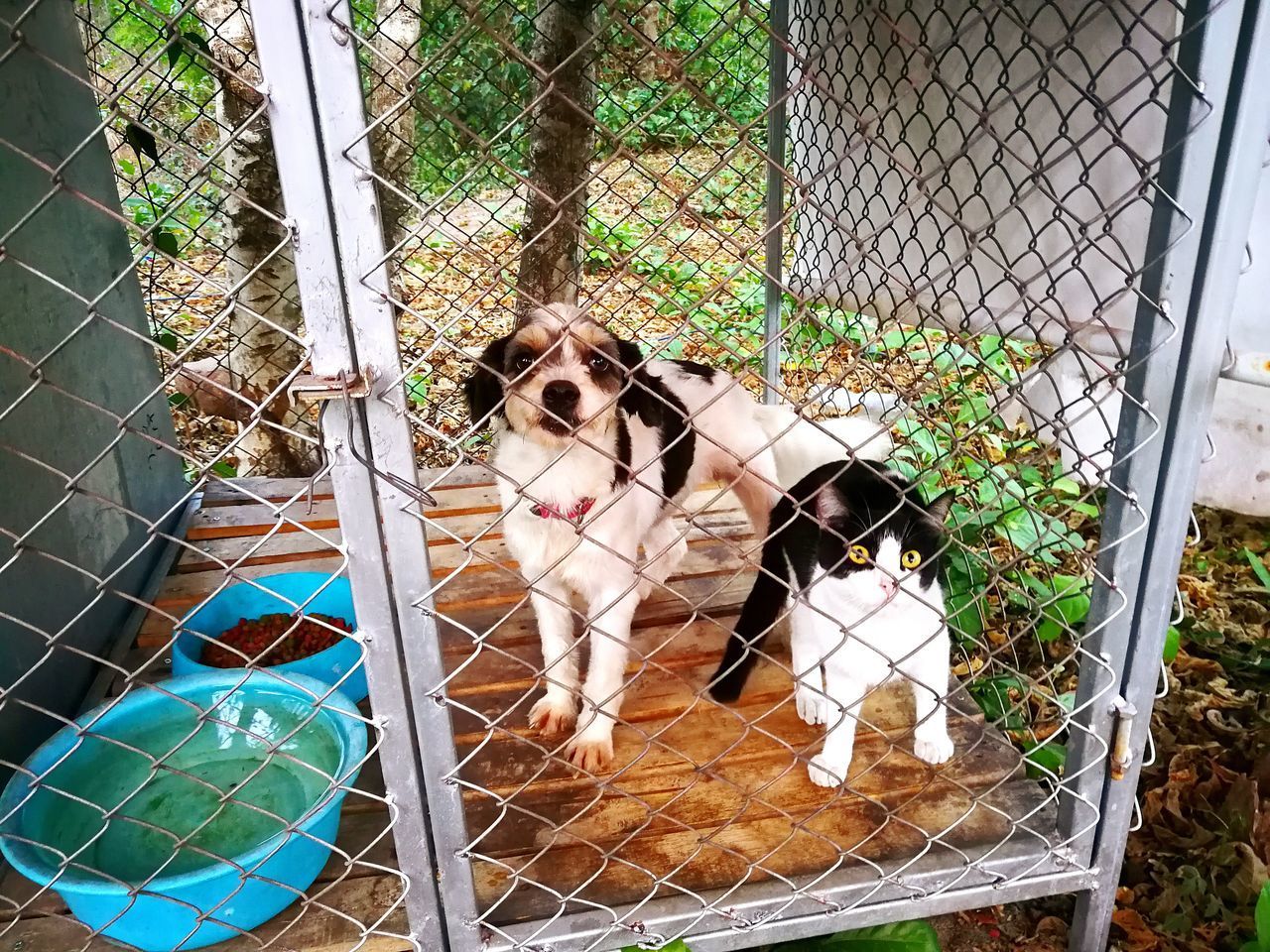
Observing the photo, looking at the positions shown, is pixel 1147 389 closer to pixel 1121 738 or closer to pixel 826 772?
pixel 1121 738

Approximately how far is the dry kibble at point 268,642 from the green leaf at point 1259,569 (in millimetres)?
3636

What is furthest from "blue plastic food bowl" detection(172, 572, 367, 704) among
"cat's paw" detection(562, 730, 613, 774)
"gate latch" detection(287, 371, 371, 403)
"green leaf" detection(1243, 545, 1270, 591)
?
"green leaf" detection(1243, 545, 1270, 591)

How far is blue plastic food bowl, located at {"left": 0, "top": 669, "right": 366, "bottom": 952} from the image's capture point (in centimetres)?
173

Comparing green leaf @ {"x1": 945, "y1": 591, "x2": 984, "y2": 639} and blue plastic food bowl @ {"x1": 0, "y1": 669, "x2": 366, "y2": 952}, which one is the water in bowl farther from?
green leaf @ {"x1": 945, "y1": 591, "x2": 984, "y2": 639}

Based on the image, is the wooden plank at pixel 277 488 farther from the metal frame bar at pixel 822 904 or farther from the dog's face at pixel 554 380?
the metal frame bar at pixel 822 904

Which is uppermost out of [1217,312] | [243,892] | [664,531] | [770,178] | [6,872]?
[770,178]

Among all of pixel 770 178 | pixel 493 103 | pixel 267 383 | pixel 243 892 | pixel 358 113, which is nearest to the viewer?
pixel 358 113

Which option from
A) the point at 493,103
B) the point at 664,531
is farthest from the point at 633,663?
the point at 493,103

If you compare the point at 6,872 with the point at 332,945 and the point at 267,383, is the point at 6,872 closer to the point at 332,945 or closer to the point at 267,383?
the point at 332,945

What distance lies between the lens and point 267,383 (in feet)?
14.7

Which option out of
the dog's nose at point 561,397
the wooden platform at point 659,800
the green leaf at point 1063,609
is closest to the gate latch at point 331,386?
the wooden platform at point 659,800

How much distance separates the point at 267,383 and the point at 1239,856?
14.4 ft

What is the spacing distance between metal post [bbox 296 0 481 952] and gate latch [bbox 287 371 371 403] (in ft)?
0.08

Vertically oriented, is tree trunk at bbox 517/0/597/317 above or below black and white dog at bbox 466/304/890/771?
above
